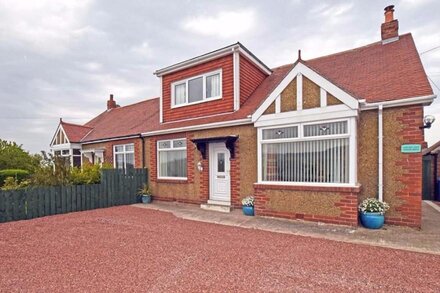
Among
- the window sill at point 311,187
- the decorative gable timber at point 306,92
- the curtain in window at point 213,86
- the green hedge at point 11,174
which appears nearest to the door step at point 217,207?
the window sill at point 311,187

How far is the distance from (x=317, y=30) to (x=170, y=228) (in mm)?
9687

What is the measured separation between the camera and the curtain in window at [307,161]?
6105 mm

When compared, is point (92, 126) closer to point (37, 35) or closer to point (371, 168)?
point (37, 35)

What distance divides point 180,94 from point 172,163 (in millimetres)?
3295

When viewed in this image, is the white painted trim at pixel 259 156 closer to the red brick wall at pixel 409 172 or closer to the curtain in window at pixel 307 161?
the curtain in window at pixel 307 161

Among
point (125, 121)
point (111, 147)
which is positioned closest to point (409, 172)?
point (111, 147)

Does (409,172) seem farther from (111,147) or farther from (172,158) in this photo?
(111,147)

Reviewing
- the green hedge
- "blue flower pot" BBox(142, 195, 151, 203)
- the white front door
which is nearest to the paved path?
the white front door

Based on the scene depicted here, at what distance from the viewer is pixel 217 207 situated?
8477mm

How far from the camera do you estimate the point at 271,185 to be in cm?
702

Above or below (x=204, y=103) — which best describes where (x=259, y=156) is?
below

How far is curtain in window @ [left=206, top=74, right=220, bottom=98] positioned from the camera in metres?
9.81

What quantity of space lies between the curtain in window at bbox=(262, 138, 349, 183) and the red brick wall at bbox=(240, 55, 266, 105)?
3.23 m

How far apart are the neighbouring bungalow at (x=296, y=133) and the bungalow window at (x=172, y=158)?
5 centimetres
